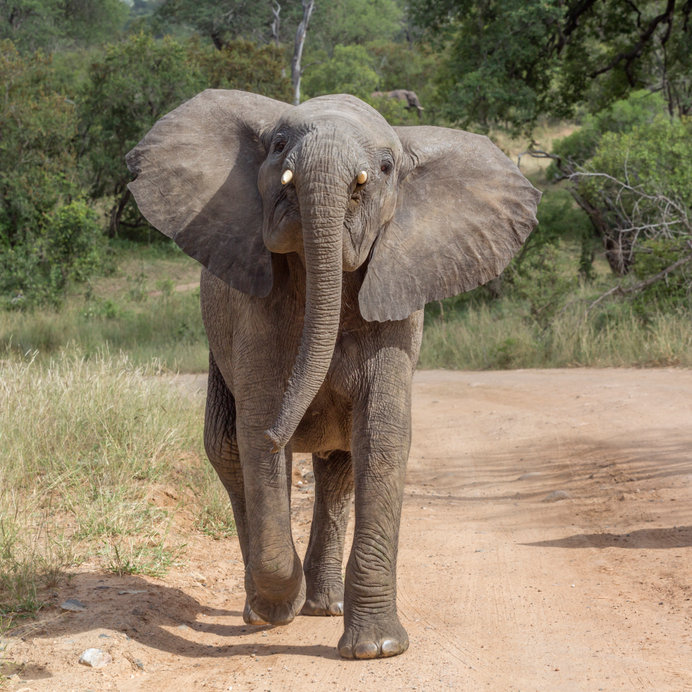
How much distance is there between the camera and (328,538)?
5117 millimetres

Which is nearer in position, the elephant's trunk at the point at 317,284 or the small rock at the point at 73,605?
the elephant's trunk at the point at 317,284

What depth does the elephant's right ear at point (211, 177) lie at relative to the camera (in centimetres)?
419

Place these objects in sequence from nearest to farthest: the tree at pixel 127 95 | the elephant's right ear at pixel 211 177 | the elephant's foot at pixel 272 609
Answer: the elephant's right ear at pixel 211 177 < the elephant's foot at pixel 272 609 < the tree at pixel 127 95

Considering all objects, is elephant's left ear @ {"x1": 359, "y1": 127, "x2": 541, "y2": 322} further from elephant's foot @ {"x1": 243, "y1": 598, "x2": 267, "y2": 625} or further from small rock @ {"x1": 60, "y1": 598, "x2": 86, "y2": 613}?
small rock @ {"x1": 60, "y1": 598, "x2": 86, "y2": 613}

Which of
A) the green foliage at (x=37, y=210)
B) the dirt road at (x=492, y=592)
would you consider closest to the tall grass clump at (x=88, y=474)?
the dirt road at (x=492, y=592)

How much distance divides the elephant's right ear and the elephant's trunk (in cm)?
53

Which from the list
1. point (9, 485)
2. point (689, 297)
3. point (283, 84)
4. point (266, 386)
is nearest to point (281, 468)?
point (266, 386)

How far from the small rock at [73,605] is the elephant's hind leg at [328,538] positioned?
1.08m

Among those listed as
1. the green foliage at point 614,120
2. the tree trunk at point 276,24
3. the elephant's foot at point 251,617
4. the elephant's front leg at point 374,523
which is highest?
the tree trunk at point 276,24

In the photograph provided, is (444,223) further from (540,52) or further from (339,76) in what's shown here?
(339,76)

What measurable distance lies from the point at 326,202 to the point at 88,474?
3.74 metres

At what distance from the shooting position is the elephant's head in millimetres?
3627

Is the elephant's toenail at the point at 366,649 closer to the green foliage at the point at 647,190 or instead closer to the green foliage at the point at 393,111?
the green foliage at the point at 647,190

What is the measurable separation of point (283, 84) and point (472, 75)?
8490mm
